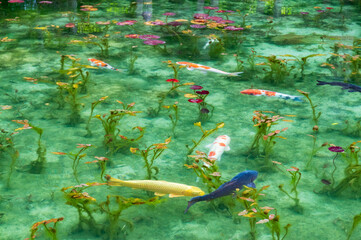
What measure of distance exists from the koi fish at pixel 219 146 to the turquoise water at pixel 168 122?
0.23 feet

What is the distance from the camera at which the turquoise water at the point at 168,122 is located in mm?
2820

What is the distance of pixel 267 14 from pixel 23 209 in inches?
294

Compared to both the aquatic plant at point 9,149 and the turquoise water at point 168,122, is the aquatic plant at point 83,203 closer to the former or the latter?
the turquoise water at point 168,122

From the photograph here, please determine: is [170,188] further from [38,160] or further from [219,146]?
[38,160]

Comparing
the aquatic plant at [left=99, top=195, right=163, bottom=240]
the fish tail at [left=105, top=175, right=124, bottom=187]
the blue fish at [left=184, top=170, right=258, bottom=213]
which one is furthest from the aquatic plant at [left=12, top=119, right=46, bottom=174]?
the blue fish at [left=184, top=170, right=258, bottom=213]

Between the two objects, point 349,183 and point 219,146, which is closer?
point 349,183

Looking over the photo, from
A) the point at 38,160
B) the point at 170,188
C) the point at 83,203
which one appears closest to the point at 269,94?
the point at 170,188

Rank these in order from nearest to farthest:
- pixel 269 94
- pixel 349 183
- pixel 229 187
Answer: pixel 229 187 → pixel 349 183 → pixel 269 94

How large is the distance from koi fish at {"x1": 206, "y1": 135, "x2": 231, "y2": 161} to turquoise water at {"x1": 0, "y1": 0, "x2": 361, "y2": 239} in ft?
0.23

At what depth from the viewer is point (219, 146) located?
140 inches

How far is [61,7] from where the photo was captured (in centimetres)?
888

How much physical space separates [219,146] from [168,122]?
0.87 metres

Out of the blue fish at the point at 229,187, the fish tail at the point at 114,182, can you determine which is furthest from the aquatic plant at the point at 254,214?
the fish tail at the point at 114,182

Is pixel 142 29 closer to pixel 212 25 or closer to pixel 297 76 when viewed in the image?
pixel 212 25
